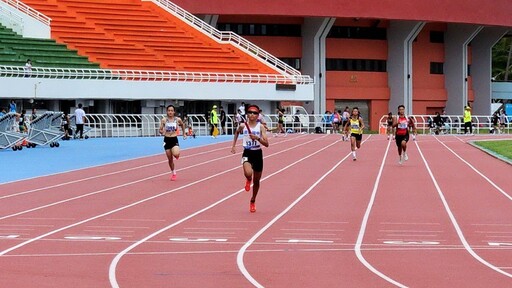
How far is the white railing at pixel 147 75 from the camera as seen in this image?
50.0 m

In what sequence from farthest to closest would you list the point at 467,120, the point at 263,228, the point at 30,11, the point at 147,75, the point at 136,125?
the point at 30,11 → the point at 147,75 → the point at 467,120 → the point at 136,125 → the point at 263,228

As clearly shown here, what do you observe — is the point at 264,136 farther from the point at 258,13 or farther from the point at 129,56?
the point at 258,13

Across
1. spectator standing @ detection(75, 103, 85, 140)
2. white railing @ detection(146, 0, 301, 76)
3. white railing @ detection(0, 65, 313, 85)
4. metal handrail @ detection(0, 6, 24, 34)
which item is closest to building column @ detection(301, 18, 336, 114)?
white railing @ detection(146, 0, 301, 76)

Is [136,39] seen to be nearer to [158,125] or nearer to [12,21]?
[12,21]

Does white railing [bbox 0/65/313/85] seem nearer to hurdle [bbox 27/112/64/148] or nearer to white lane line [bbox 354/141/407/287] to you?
hurdle [bbox 27/112/64/148]

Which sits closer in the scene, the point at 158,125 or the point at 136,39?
the point at 158,125

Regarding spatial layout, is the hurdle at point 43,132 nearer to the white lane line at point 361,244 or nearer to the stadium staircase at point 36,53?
the stadium staircase at point 36,53

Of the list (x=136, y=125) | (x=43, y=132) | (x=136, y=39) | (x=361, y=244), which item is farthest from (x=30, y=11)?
(x=361, y=244)

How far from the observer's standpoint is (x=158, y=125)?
51.5 metres

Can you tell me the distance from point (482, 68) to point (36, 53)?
35.9m

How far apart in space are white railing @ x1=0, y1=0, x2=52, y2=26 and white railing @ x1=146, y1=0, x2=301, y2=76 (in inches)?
342

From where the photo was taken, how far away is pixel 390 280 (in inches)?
386

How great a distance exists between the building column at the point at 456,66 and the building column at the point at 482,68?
3559mm

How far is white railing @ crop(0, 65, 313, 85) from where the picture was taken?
50.0 meters
